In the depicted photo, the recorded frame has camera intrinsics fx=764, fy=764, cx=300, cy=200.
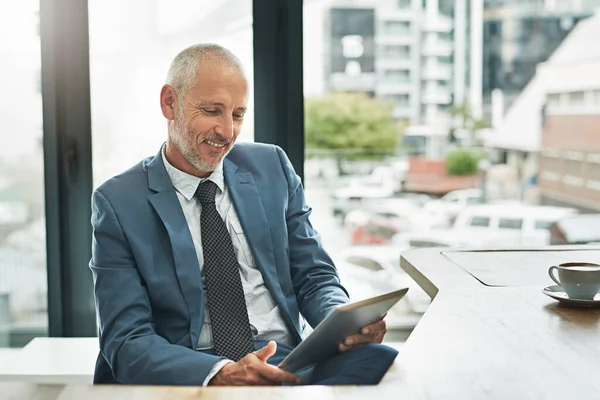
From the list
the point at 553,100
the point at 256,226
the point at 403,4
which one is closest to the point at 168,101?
the point at 256,226

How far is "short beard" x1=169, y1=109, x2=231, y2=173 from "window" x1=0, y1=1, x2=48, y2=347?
117 cm

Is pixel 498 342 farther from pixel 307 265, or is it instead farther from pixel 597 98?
pixel 597 98

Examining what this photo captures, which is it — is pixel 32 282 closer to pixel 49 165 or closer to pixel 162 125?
pixel 49 165

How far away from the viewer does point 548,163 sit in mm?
3186

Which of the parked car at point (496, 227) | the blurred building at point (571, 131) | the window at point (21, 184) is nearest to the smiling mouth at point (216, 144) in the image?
the window at point (21, 184)

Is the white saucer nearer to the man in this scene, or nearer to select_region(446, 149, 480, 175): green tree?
the man

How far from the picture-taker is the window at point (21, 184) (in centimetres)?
291

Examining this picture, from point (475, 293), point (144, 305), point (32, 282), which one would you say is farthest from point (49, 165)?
point (475, 293)

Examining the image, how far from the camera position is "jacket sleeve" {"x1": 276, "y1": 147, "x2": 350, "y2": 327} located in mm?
1982

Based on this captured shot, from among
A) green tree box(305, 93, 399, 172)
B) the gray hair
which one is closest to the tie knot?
the gray hair

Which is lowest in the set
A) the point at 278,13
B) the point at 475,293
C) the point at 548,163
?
the point at 475,293

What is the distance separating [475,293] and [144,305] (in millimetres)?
762

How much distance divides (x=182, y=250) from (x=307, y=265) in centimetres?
38

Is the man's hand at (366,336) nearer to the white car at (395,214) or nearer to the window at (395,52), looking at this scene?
the white car at (395,214)
